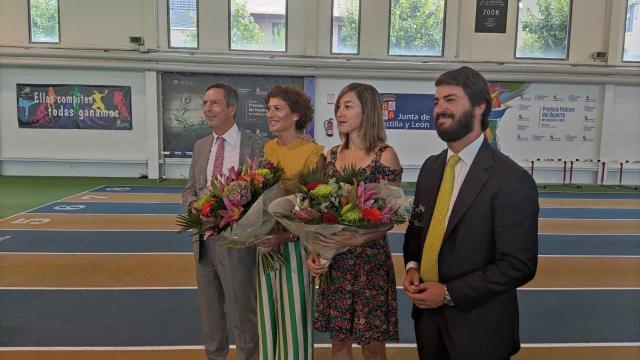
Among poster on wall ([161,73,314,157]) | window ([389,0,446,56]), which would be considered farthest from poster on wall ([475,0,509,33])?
poster on wall ([161,73,314,157])

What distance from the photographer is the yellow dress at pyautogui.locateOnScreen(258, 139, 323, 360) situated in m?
2.43

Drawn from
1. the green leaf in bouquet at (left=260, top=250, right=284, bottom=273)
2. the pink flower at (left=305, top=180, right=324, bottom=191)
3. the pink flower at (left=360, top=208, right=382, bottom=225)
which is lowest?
the green leaf in bouquet at (left=260, top=250, right=284, bottom=273)

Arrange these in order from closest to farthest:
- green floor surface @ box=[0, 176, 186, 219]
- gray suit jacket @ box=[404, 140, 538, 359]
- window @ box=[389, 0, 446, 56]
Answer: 1. gray suit jacket @ box=[404, 140, 538, 359]
2. green floor surface @ box=[0, 176, 186, 219]
3. window @ box=[389, 0, 446, 56]

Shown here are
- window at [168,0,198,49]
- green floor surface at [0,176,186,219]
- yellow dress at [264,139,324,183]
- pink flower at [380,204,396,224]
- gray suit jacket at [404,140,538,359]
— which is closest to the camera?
gray suit jacket at [404,140,538,359]

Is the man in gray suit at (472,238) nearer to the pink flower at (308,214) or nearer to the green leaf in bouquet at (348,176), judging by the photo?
the green leaf in bouquet at (348,176)

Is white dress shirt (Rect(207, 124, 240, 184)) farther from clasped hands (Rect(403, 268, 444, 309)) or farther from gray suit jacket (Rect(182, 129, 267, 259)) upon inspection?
clasped hands (Rect(403, 268, 444, 309))

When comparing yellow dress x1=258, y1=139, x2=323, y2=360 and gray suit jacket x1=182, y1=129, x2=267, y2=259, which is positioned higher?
gray suit jacket x1=182, y1=129, x2=267, y2=259

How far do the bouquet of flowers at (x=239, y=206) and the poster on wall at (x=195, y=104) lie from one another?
33.1 ft

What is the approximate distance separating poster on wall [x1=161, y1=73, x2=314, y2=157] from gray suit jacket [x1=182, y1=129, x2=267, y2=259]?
943cm

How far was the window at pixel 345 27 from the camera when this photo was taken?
1259cm

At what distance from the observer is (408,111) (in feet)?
41.7

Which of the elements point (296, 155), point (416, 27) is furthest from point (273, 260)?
Result: point (416, 27)

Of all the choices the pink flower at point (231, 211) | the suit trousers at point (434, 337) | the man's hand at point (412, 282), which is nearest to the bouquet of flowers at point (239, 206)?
the pink flower at point (231, 211)

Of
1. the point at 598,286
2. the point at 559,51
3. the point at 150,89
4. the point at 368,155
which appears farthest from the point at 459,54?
the point at 368,155
